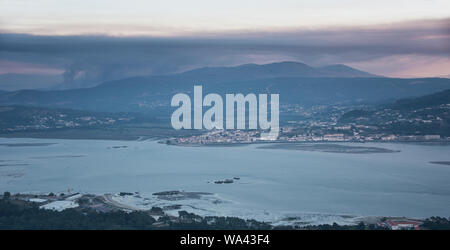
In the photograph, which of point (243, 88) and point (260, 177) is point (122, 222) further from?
A: point (243, 88)

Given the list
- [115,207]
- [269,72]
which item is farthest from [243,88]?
[115,207]

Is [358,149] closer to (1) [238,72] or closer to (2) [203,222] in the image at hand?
(2) [203,222]

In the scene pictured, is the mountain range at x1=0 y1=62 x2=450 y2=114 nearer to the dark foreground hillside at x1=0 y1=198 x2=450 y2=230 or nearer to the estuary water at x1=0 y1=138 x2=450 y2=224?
the estuary water at x1=0 y1=138 x2=450 y2=224

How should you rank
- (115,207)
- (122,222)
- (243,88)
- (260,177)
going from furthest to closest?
(243,88), (260,177), (115,207), (122,222)

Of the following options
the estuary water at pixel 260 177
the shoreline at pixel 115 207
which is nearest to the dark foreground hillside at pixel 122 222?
the shoreline at pixel 115 207
